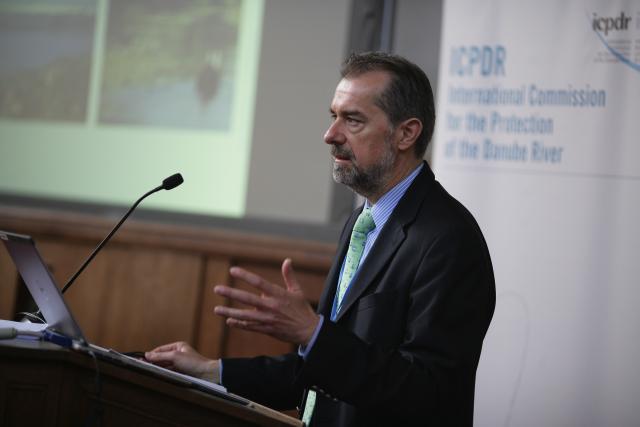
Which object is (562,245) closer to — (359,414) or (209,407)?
(359,414)

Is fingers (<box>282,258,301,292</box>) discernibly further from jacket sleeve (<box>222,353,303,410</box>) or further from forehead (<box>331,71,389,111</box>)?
forehead (<box>331,71,389,111</box>)

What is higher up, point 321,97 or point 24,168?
point 321,97

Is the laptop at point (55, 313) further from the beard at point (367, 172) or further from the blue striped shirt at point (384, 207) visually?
the beard at point (367, 172)

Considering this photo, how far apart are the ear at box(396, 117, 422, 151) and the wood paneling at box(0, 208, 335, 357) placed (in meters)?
1.91

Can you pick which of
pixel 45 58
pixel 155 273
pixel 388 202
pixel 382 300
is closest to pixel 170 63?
pixel 45 58

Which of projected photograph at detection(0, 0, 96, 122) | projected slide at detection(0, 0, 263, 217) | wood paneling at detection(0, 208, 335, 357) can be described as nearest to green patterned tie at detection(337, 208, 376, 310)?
wood paneling at detection(0, 208, 335, 357)

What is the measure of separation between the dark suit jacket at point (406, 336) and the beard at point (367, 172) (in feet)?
0.30

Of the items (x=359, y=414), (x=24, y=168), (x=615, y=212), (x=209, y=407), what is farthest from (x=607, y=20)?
(x=24, y=168)

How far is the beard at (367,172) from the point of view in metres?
2.29

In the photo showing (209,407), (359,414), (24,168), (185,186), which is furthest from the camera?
(24,168)

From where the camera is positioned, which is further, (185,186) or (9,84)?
(9,84)

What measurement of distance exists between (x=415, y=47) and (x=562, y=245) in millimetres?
1455

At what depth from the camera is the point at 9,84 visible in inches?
201

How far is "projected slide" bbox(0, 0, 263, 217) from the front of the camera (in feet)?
14.7
